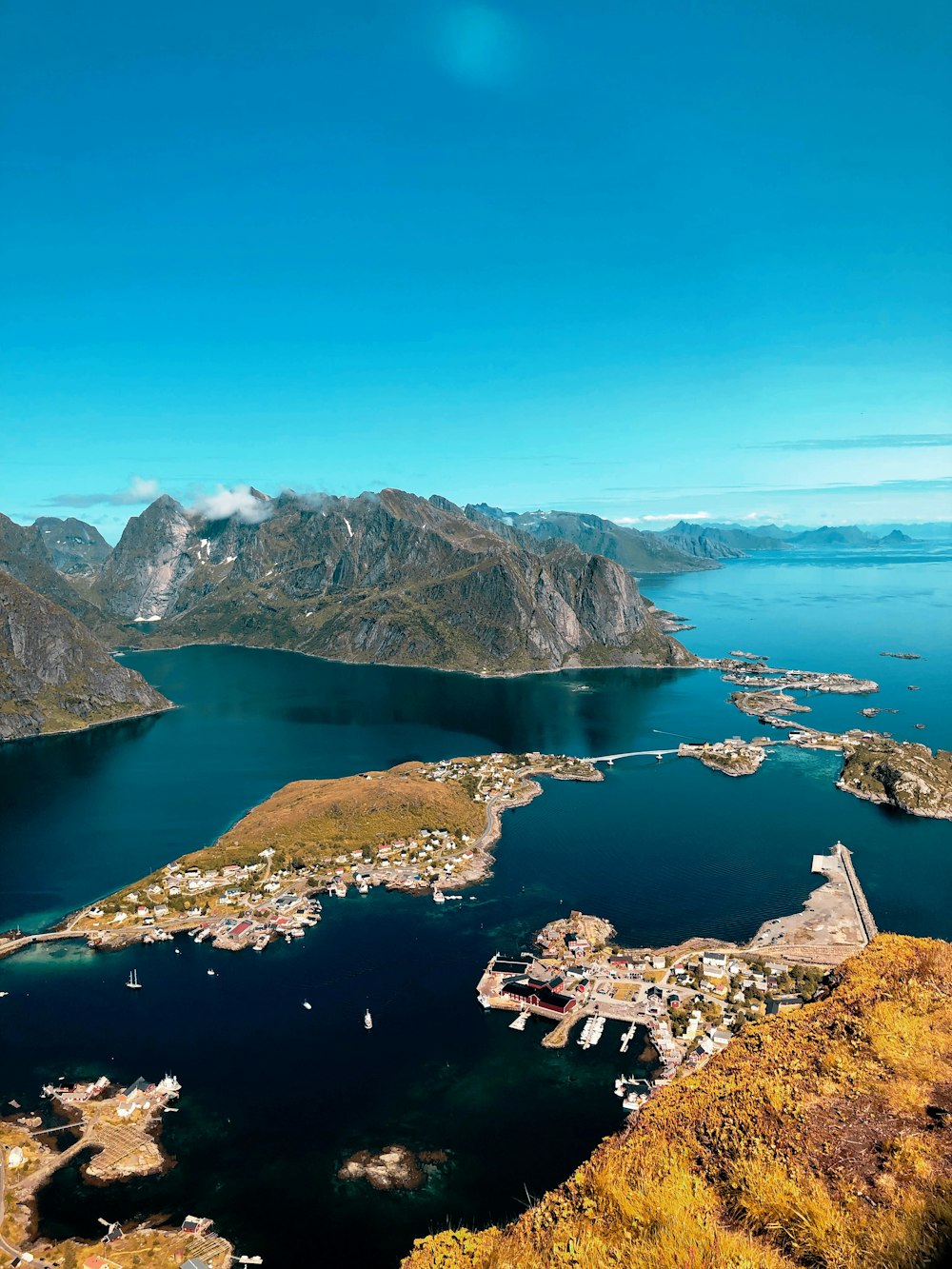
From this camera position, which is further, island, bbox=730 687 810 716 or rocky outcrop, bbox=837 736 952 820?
island, bbox=730 687 810 716

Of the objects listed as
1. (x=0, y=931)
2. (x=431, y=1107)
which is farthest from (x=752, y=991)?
(x=0, y=931)

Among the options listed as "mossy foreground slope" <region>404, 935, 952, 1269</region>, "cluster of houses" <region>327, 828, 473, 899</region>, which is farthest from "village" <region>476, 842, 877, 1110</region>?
"mossy foreground slope" <region>404, 935, 952, 1269</region>

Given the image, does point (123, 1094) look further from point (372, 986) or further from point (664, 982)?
point (664, 982)

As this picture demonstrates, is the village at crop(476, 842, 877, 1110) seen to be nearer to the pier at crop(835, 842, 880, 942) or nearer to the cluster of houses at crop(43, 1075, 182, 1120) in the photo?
the pier at crop(835, 842, 880, 942)

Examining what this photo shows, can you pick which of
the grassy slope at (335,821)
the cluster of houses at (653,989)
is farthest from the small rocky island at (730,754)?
the cluster of houses at (653,989)

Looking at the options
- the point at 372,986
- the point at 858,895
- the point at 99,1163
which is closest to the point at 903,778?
the point at 858,895

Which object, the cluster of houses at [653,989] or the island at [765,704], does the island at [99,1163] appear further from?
the island at [765,704]

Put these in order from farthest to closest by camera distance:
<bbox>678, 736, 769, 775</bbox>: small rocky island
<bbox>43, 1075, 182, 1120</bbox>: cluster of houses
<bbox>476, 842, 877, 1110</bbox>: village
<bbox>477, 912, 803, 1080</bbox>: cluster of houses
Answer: <bbox>678, 736, 769, 775</bbox>: small rocky island → <bbox>477, 912, 803, 1080</bbox>: cluster of houses → <bbox>476, 842, 877, 1110</bbox>: village → <bbox>43, 1075, 182, 1120</bbox>: cluster of houses
